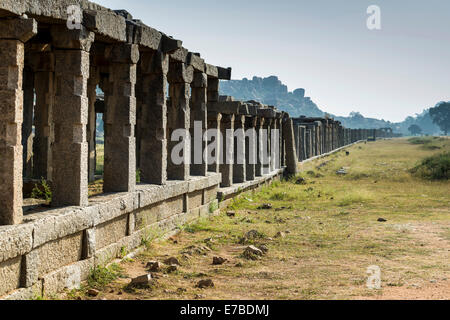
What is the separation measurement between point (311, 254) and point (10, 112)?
18.2 ft

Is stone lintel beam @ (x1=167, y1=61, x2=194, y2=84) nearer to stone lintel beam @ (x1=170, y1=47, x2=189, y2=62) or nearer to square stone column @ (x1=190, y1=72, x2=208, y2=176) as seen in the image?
stone lintel beam @ (x1=170, y1=47, x2=189, y2=62)

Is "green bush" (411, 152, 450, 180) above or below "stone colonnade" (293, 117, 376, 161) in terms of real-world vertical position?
below

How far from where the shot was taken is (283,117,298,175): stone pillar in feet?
77.4

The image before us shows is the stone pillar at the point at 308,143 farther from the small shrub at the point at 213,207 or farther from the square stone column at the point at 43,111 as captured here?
the small shrub at the point at 213,207

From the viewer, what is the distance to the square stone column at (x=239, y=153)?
55.5ft

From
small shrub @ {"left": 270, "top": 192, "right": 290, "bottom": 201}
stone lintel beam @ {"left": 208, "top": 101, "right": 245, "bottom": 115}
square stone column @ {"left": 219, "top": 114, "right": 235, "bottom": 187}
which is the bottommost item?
small shrub @ {"left": 270, "top": 192, "right": 290, "bottom": 201}

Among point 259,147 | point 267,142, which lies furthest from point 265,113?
point 267,142

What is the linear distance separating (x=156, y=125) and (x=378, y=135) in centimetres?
11498

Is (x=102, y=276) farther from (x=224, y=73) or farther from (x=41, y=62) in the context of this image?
(x=41, y=62)

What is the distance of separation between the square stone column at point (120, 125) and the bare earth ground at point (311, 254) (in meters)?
1.34

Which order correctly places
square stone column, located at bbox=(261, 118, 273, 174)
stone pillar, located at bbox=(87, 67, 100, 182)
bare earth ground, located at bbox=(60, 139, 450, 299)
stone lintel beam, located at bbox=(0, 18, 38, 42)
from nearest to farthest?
stone lintel beam, located at bbox=(0, 18, 38, 42) → bare earth ground, located at bbox=(60, 139, 450, 299) → stone pillar, located at bbox=(87, 67, 100, 182) → square stone column, located at bbox=(261, 118, 273, 174)

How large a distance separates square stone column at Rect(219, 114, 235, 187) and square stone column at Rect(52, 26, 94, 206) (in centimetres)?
862

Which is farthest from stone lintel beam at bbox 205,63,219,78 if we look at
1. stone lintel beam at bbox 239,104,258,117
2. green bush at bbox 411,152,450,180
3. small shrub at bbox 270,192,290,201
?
green bush at bbox 411,152,450,180
